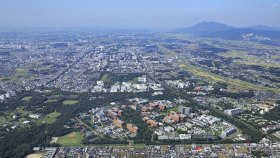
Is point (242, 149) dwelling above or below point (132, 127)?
below

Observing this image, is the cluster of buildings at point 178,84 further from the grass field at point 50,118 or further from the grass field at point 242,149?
the grass field at point 50,118

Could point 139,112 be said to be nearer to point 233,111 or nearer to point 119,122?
point 119,122

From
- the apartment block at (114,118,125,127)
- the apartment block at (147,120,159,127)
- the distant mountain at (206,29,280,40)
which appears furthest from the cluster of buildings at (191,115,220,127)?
the distant mountain at (206,29,280,40)

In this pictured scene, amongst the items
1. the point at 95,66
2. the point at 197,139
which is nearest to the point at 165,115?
the point at 197,139

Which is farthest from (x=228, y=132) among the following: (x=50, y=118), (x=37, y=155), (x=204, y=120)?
(x=50, y=118)

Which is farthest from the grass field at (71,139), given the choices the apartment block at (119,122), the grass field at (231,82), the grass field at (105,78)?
the grass field at (231,82)

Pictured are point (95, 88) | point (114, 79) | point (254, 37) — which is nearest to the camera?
point (95, 88)

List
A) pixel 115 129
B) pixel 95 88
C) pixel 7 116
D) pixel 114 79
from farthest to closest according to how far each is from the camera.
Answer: pixel 114 79
pixel 95 88
pixel 7 116
pixel 115 129

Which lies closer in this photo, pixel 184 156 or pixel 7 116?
pixel 184 156

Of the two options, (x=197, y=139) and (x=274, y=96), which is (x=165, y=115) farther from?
(x=274, y=96)
